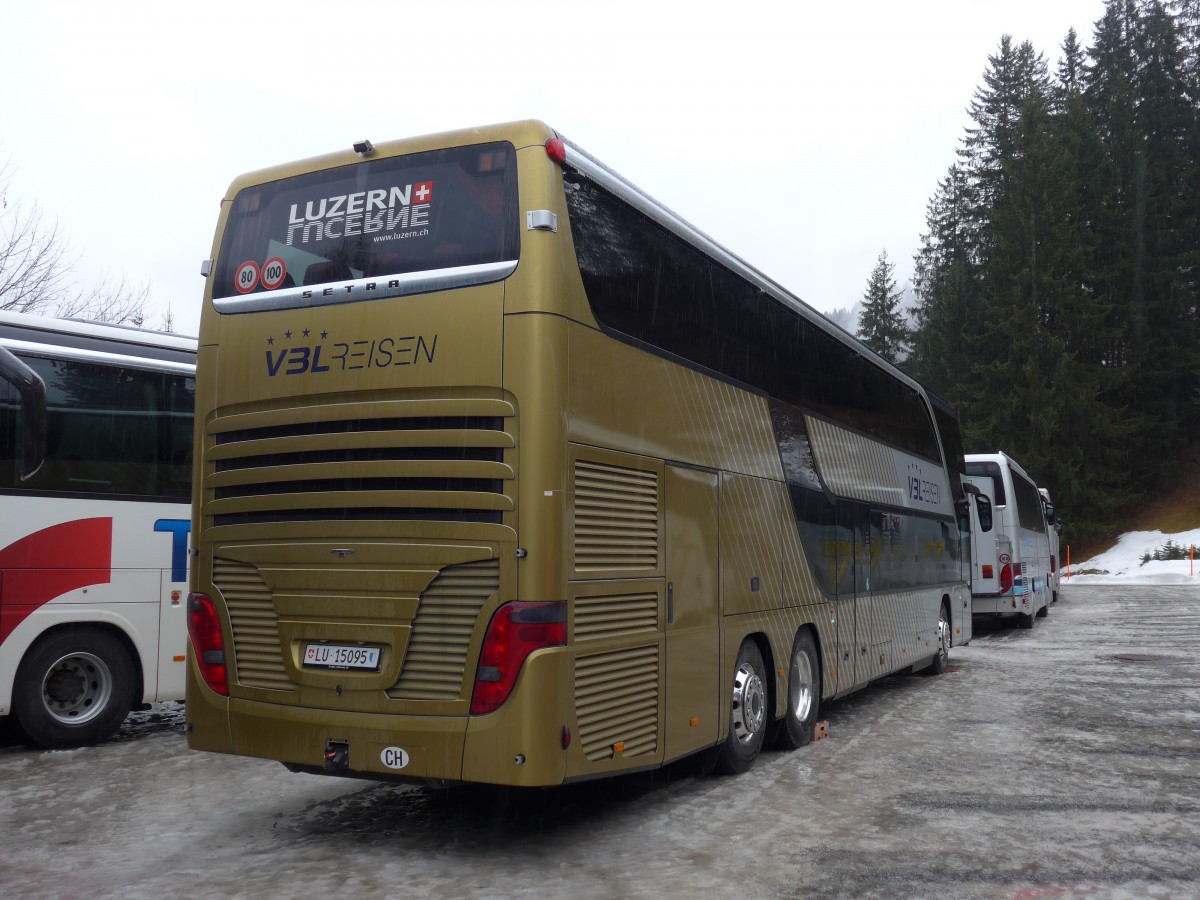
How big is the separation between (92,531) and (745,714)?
18.1 ft

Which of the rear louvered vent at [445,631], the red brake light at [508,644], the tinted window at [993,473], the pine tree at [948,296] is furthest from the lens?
the pine tree at [948,296]

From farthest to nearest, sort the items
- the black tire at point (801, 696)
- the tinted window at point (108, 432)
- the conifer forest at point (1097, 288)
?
the conifer forest at point (1097, 288), the black tire at point (801, 696), the tinted window at point (108, 432)

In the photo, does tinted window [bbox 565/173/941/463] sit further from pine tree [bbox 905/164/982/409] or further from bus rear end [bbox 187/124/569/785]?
pine tree [bbox 905/164/982/409]

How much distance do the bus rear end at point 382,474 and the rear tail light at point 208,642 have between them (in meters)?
0.02

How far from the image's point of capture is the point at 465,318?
5.86 meters

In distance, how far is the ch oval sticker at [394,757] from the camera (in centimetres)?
570

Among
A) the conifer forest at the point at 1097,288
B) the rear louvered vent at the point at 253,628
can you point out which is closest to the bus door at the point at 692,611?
the rear louvered vent at the point at 253,628

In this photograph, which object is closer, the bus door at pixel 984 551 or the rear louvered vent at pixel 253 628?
the rear louvered vent at pixel 253 628

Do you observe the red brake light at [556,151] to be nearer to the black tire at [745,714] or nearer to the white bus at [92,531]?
the black tire at [745,714]

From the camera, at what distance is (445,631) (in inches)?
225

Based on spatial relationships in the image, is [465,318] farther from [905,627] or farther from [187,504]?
[905,627]

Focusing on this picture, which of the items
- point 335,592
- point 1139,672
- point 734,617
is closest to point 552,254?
point 335,592

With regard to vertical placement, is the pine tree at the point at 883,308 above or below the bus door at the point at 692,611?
above

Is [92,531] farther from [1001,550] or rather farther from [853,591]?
[1001,550]
